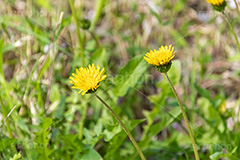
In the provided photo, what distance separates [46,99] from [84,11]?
1.20 metres

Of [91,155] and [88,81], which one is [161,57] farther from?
[91,155]

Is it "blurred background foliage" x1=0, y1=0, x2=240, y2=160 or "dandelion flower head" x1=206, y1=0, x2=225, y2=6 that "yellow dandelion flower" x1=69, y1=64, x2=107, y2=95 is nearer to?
"blurred background foliage" x1=0, y1=0, x2=240, y2=160

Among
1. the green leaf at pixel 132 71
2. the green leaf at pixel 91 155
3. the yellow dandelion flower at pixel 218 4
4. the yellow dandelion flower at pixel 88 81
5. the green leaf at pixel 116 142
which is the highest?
the yellow dandelion flower at pixel 88 81

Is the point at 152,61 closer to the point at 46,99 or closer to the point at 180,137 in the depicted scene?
the point at 180,137

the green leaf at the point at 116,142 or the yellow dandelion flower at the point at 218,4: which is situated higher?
Answer: the yellow dandelion flower at the point at 218,4

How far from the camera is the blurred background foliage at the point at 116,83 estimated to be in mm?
1350

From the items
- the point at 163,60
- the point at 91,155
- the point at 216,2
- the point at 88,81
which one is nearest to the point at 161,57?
the point at 163,60

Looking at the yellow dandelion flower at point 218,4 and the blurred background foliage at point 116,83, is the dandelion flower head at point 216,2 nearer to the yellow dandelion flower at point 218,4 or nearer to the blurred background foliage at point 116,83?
the yellow dandelion flower at point 218,4

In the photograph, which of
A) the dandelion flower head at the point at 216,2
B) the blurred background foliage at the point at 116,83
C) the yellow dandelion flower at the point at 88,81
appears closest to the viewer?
the yellow dandelion flower at the point at 88,81

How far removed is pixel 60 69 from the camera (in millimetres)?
2037

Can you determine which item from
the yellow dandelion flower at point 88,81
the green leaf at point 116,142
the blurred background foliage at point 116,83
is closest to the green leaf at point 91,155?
the blurred background foliage at point 116,83

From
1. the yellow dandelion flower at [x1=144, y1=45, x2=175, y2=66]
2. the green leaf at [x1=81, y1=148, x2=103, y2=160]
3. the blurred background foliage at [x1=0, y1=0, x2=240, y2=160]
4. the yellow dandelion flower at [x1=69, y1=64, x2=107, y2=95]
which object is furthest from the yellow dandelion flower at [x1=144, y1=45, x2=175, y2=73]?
the green leaf at [x1=81, y1=148, x2=103, y2=160]

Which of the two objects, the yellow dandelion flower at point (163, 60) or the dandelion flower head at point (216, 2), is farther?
the dandelion flower head at point (216, 2)

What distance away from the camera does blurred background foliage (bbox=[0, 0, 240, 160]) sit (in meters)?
1.35
